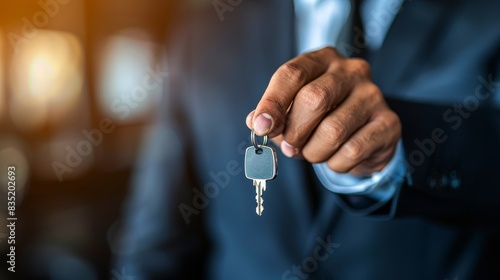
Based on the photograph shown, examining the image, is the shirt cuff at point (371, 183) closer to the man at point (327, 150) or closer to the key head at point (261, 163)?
the man at point (327, 150)

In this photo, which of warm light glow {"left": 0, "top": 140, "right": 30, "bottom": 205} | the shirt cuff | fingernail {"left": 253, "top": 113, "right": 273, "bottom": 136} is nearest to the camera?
fingernail {"left": 253, "top": 113, "right": 273, "bottom": 136}

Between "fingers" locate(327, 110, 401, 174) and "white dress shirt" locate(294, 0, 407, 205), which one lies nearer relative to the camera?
"fingers" locate(327, 110, 401, 174)

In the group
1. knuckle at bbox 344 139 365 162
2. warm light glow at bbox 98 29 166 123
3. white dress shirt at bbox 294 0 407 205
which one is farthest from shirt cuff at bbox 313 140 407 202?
warm light glow at bbox 98 29 166 123

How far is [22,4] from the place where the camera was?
2.10 ft

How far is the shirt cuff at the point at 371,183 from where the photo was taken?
0.45 m

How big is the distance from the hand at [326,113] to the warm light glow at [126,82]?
0.42 meters

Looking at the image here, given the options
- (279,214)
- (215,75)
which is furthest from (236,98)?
(279,214)

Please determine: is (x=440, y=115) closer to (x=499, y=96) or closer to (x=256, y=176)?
(x=499, y=96)

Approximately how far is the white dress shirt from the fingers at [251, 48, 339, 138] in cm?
15

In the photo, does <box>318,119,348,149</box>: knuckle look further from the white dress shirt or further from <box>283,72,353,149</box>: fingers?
the white dress shirt

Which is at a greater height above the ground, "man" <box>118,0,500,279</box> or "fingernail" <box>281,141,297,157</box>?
"fingernail" <box>281,141,297,157</box>

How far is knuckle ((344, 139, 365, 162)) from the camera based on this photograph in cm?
35

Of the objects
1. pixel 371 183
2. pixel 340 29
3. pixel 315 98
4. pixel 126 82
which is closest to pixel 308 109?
pixel 315 98

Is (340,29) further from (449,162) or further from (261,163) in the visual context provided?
(261,163)
